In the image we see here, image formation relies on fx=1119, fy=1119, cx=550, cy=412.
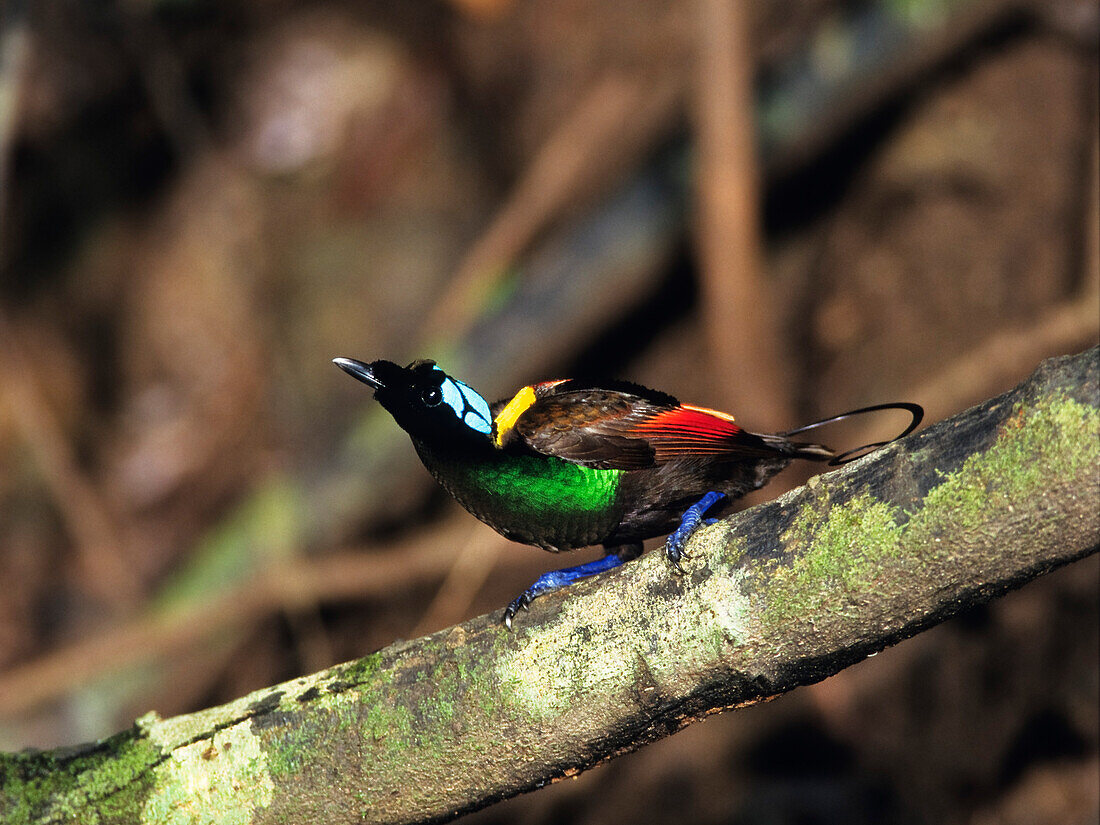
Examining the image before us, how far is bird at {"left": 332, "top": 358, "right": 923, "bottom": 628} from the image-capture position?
2.44m

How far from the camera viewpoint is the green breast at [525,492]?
2475 millimetres

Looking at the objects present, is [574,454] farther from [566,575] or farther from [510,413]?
[566,575]

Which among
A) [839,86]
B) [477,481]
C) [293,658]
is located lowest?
[477,481]

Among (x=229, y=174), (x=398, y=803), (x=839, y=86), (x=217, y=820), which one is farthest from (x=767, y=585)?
(x=229, y=174)

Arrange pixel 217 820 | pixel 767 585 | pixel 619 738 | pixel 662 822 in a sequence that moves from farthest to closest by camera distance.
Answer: pixel 662 822 → pixel 217 820 → pixel 619 738 → pixel 767 585

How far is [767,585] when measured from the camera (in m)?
2.03

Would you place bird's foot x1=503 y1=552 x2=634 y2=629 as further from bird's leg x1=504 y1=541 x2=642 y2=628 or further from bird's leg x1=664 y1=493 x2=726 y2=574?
bird's leg x1=664 y1=493 x2=726 y2=574

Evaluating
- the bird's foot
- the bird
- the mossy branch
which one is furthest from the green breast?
the mossy branch

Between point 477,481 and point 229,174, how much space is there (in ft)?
23.8

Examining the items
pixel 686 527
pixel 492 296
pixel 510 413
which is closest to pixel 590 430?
pixel 510 413

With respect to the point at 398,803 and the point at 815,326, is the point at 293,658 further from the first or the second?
the point at 398,803

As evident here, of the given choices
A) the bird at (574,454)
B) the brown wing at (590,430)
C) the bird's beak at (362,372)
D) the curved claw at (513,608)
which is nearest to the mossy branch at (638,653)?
the curved claw at (513,608)

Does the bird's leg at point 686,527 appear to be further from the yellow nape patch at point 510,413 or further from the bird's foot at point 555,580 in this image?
the yellow nape patch at point 510,413

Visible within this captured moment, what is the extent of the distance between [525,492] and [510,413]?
25 centimetres
